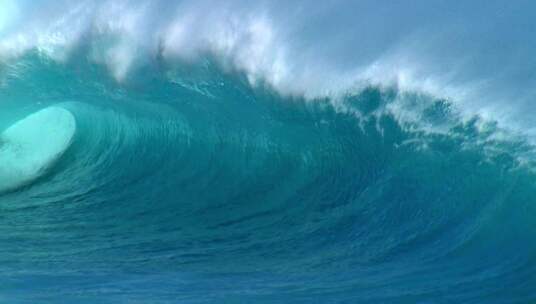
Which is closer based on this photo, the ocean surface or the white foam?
the ocean surface

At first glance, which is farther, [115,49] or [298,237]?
[298,237]

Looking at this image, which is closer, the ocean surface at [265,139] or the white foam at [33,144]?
the ocean surface at [265,139]

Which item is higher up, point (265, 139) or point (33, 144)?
point (33, 144)

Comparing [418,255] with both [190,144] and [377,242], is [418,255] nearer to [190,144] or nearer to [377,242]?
[377,242]

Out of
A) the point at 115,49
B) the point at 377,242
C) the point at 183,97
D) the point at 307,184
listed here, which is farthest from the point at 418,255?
the point at 115,49
